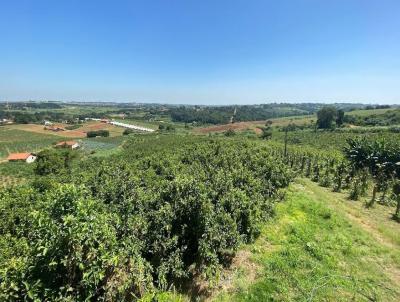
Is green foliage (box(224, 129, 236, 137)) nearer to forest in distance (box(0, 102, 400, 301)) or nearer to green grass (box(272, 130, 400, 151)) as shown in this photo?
green grass (box(272, 130, 400, 151))

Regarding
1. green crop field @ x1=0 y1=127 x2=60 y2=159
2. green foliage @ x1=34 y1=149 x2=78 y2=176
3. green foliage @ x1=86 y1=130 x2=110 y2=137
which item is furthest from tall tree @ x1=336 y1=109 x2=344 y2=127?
green crop field @ x1=0 y1=127 x2=60 y2=159

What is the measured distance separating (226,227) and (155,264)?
9.43 feet

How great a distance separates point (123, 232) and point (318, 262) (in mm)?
7382

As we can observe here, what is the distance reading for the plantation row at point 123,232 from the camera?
7395 mm

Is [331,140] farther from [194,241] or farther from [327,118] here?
[194,241]

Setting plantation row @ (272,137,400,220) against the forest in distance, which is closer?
the forest in distance

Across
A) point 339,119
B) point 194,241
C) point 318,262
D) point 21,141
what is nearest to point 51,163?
point 194,241

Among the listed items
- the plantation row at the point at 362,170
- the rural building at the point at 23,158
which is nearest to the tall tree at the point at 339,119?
the plantation row at the point at 362,170

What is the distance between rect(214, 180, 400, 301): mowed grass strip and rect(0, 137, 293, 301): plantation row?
1021 mm

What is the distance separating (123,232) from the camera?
1098 cm

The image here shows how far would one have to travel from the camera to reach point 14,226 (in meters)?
12.6

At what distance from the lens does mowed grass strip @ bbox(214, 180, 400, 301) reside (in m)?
10.7

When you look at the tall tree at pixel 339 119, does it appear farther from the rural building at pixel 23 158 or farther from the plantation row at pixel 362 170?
the rural building at pixel 23 158

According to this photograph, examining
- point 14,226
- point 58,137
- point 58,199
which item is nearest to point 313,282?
point 58,199
